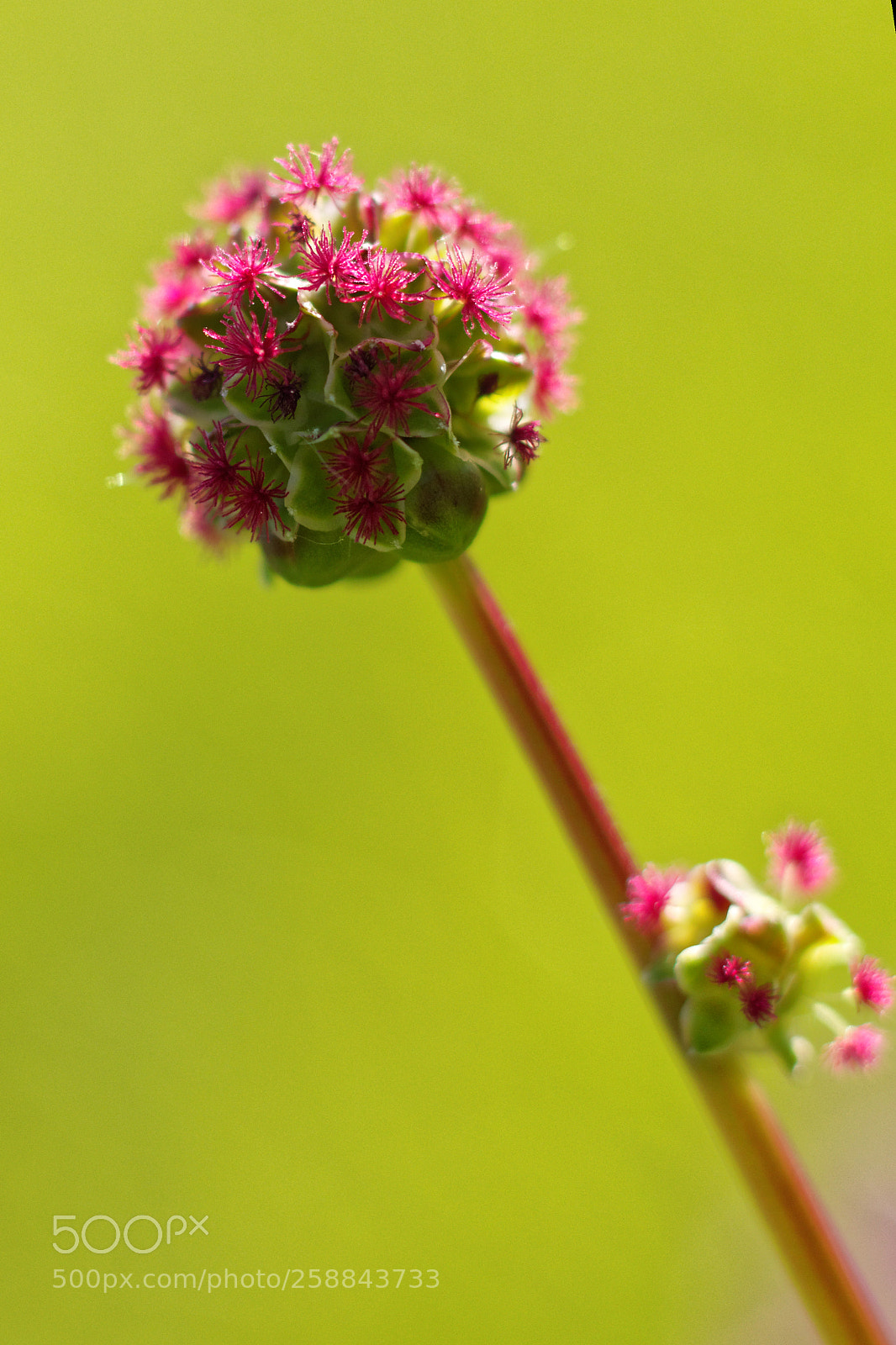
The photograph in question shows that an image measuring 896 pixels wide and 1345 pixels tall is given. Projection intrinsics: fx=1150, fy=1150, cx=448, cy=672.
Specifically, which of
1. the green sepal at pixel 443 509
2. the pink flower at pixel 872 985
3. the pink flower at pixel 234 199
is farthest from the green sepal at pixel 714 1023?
Answer: the pink flower at pixel 234 199

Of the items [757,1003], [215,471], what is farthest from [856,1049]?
[215,471]

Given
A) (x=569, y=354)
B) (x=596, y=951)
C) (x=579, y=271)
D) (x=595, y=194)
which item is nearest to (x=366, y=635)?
(x=596, y=951)

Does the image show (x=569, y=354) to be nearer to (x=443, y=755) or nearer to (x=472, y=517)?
(x=472, y=517)

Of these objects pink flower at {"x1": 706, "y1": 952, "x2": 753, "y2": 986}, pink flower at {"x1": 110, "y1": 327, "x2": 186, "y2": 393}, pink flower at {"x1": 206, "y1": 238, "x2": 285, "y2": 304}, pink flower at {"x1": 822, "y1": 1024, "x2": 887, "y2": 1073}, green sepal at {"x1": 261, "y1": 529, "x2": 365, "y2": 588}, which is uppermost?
pink flower at {"x1": 110, "y1": 327, "x2": 186, "y2": 393}

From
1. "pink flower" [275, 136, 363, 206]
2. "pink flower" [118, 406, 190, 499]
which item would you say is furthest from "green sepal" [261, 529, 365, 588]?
"pink flower" [275, 136, 363, 206]

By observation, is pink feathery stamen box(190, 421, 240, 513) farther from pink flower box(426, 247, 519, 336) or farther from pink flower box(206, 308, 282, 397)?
pink flower box(426, 247, 519, 336)

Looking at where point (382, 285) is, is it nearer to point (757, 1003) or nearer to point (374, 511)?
point (374, 511)

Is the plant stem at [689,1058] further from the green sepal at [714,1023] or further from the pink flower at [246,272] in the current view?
the pink flower at [246,272]
